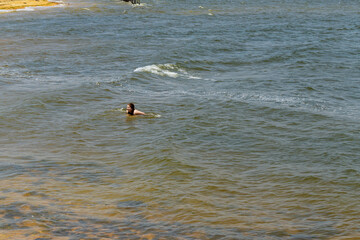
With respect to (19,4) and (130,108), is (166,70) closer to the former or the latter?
(130,108)

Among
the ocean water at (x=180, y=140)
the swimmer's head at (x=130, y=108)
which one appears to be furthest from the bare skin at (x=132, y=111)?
the ocean water at (x=180, y=140)

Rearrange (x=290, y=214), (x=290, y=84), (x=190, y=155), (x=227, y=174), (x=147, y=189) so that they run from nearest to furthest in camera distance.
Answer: (x=290, y=214) < (x=147, y=189) < (x=227, y=174) < (x=190, y=155) < (x=290, y=84)

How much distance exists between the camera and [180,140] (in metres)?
16.7

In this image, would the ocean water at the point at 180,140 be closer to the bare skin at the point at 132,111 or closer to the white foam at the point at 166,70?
the white foam at the point at 166,70

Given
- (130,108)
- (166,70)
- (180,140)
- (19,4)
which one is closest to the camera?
(180,140)

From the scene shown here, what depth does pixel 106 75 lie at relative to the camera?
27188mm

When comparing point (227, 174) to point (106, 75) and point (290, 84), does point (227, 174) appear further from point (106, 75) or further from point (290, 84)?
point (106, 75)

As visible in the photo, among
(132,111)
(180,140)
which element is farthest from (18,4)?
(180,140)

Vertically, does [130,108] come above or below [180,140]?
above

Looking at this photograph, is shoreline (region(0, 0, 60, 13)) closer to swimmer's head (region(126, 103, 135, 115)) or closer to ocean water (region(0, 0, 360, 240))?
ocean water (region(0, 0, 360, 240))

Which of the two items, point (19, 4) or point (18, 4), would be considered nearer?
point (18, 4)

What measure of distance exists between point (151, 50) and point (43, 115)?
16.0 meters

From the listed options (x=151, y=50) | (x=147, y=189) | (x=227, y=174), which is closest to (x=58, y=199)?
(x=147, y=189)

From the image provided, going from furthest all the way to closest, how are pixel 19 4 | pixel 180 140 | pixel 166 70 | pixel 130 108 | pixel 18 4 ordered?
pixel 19 4 → pixel 18 4 → pixel 166 70 → pixel 130 108 → pixel 180 140
